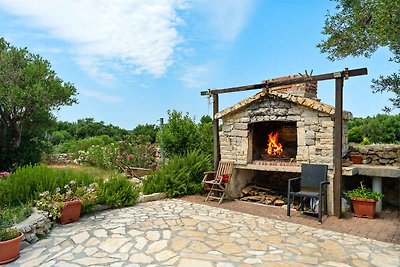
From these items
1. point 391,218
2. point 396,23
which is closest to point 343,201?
→ point 391,218

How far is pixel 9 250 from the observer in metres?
4.06

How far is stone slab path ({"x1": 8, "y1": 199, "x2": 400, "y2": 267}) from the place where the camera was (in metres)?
4.02

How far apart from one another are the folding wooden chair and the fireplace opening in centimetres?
73

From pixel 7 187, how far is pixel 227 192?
4921mm

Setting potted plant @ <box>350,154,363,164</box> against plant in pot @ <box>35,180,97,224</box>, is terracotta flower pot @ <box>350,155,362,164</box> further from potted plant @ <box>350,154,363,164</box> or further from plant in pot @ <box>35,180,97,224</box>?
plant in pot @ <box>35,180,97,224</box>

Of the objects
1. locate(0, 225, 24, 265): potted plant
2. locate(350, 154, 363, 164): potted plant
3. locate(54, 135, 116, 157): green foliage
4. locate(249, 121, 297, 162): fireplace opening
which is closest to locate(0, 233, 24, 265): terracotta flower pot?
locate(0, 225, 24, 265): potted plant

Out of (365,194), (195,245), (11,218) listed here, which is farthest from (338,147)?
(11,218)

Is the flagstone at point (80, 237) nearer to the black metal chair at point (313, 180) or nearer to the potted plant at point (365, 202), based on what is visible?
the black metal chair at point (313, 180)

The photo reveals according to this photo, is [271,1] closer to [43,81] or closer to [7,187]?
[7,187]

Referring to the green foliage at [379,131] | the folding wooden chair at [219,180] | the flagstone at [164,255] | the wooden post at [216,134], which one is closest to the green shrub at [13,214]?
the flagstone at [164,255]

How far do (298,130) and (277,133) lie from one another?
127 cm

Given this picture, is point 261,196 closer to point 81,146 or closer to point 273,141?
point 273,141

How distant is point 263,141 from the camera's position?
Result: 8375 millimetres

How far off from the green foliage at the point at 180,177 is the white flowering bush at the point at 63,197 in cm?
206
